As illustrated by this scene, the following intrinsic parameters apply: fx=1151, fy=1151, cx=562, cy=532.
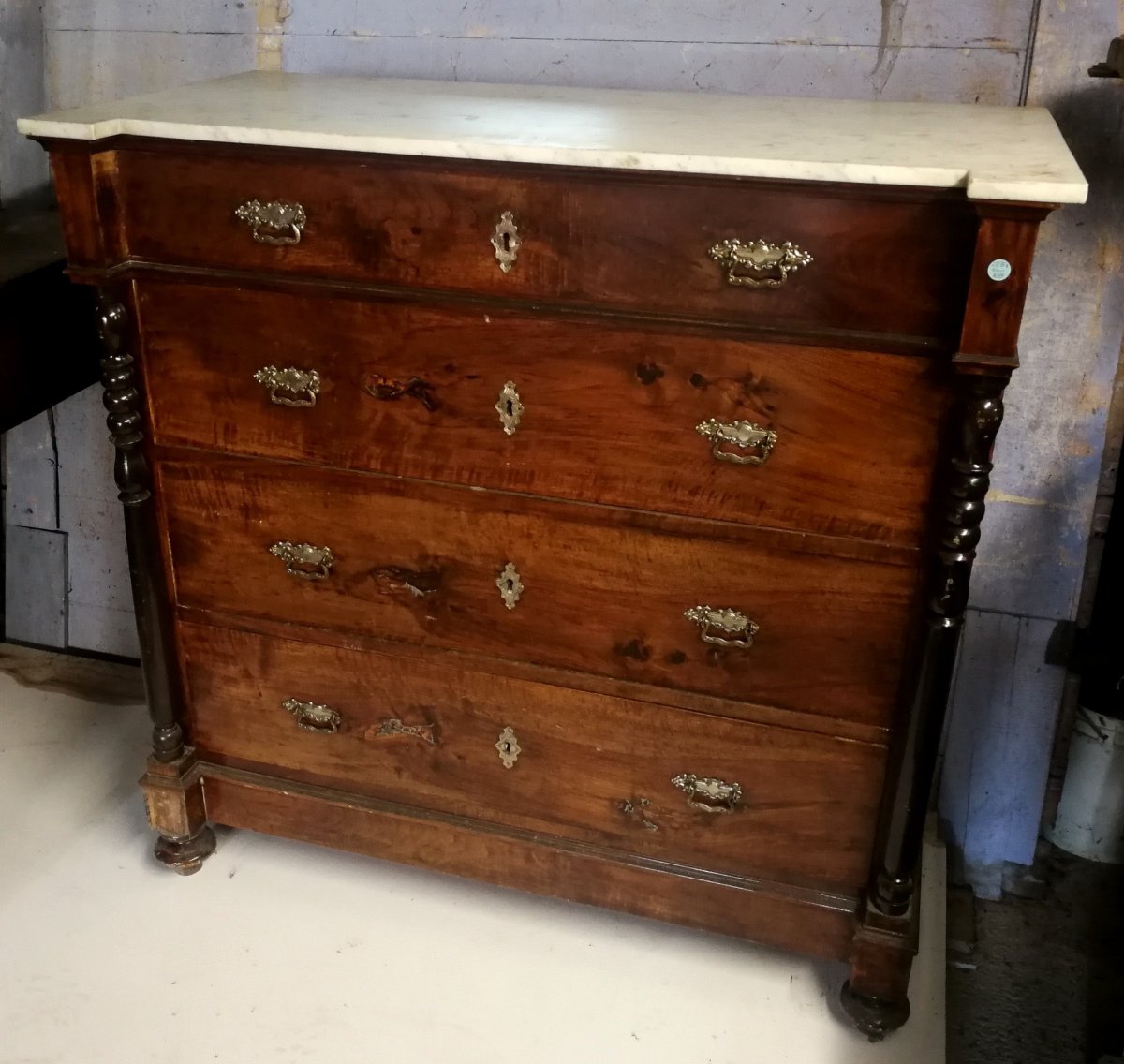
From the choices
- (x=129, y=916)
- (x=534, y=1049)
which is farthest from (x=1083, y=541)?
(x=129, y=916)

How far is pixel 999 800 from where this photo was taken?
1.95 meters

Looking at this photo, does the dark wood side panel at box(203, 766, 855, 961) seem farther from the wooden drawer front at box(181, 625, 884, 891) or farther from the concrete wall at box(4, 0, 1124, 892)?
the concrete wall at box(4, 0, 1124, 892)

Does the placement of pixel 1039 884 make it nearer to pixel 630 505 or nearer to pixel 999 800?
pixel 999 800

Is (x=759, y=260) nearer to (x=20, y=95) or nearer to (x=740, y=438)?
(x=740, y=438)

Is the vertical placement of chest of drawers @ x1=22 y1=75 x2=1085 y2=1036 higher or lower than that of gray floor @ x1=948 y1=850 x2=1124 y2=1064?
higher

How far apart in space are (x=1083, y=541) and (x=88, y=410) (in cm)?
183

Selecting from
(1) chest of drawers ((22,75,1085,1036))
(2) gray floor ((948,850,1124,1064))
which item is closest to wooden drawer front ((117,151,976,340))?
(1) chest of drawers ((22,75,1085,1036))

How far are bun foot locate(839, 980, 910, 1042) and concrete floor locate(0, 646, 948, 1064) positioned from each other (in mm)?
28

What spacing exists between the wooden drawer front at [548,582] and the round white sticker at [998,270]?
1.18ft

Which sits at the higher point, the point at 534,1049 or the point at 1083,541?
the point at 1083,541

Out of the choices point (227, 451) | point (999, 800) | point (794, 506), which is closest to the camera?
point (794, 506)

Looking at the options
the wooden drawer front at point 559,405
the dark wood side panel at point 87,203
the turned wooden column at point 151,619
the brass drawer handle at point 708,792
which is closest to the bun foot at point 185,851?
the turned wooden column at point 151,619

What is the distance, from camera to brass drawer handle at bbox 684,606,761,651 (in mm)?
1438

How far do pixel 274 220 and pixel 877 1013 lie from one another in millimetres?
1298
